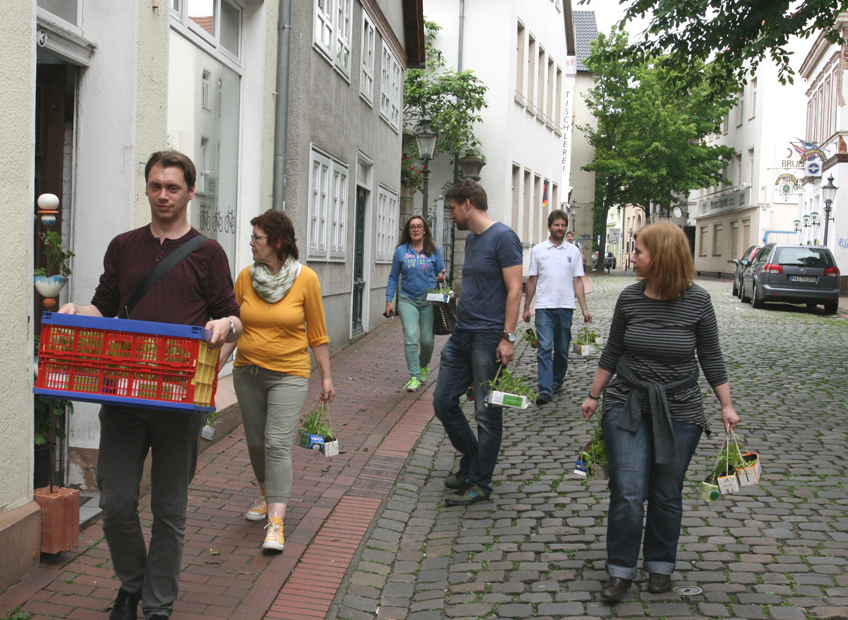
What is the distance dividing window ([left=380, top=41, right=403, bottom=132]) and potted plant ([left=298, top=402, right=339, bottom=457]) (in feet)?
36.9

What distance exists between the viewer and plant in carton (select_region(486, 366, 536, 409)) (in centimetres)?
531

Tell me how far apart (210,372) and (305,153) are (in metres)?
7.22

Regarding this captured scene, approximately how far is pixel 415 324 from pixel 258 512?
14.6ft

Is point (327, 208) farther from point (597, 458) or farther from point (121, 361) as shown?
point (121, 361)

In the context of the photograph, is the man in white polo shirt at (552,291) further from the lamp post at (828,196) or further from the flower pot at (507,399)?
the lamp post at (828,196)

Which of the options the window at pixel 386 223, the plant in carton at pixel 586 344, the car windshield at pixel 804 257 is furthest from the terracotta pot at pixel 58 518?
the car windshield at pixel 804 257

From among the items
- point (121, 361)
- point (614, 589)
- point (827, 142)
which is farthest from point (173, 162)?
point (827, 142)

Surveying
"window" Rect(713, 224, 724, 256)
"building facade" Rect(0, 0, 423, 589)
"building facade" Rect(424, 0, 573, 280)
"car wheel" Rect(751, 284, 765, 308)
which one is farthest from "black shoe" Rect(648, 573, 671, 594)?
"window" Rect(713, 224, 724, 256)

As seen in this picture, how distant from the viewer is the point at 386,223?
55.5 ft

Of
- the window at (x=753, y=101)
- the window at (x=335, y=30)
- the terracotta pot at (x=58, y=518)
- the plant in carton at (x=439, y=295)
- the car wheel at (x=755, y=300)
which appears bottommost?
the terracotta pot at (x=58, y=518)

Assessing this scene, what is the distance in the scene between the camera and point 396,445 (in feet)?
23.6

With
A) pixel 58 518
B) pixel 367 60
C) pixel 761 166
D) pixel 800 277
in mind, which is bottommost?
pixel 58 518

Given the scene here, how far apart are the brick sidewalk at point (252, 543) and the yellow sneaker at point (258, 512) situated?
0.15 ft

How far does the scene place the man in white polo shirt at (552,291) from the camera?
351 inches
